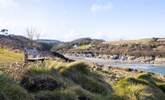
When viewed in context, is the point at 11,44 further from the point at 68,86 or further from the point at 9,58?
the point at 68,86

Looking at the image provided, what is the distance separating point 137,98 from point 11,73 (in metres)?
3.71

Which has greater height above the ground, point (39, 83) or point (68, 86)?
point (39, 83)

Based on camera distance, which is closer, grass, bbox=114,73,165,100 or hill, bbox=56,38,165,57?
grass, bbox=114,73,165,100

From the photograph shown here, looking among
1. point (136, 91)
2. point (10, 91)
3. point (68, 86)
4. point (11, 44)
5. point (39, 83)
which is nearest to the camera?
point (10, 91)

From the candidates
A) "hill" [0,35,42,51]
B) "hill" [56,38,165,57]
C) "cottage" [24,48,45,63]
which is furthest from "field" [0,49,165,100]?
"hill" [56,38,165,57]

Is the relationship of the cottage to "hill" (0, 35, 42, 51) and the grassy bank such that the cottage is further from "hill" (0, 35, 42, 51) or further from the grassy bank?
"hill" (0, 35, 42, 51)

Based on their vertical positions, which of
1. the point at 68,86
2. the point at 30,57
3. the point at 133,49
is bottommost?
the point at 133,49

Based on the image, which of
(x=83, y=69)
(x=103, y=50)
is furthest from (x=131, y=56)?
(x=83, y=69)

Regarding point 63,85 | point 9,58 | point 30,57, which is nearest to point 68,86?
point 63,85

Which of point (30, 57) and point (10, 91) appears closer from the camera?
point (10, 91)

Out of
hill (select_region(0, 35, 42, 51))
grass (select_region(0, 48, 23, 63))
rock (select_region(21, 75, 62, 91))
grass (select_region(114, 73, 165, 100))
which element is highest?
hill (select_region(0, 35, 42, 51))

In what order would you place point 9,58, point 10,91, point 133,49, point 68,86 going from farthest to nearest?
point 133,49 → point 9,58 → point 68,86 → point 10,91

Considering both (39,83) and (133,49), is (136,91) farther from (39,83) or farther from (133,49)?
(133,49)

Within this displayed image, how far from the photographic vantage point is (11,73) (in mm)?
11250
